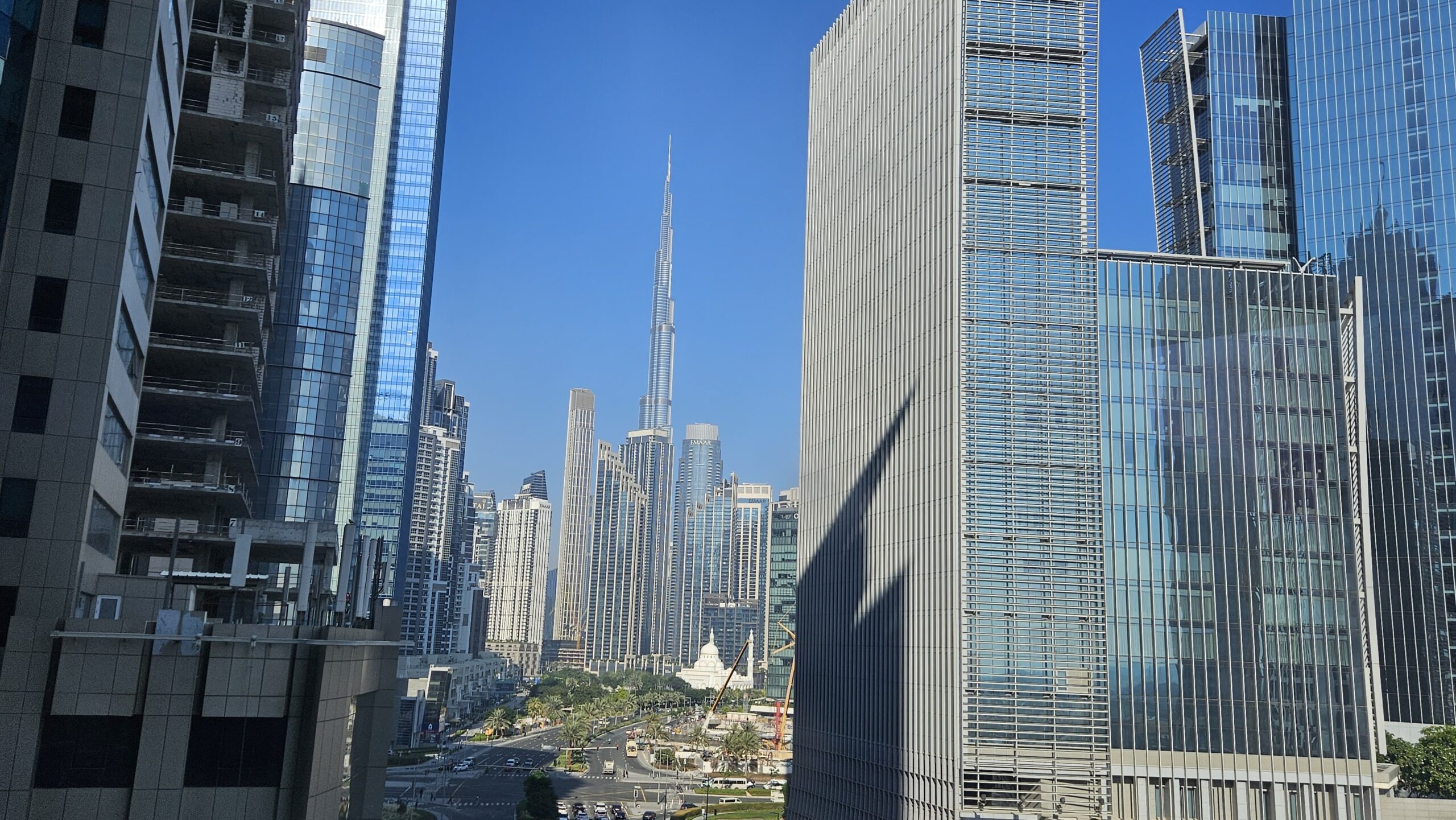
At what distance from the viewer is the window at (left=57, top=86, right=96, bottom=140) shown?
43406 mm

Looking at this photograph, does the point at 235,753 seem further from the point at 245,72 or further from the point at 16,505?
the point at 245,72

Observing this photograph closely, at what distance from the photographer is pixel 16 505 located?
1587 inches

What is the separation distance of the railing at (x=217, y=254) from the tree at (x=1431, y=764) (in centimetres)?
9374

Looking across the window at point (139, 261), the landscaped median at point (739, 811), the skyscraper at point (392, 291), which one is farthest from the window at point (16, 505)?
the skyscraper at point (392, 291)

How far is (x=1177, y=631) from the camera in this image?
82.6 meters

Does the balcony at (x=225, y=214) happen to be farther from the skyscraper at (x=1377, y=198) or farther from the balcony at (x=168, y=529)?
the skyscraper at (x=1377, y=198)

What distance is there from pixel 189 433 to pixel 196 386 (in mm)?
3604

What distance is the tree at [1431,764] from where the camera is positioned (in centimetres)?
8825

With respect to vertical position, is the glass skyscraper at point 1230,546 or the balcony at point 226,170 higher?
the balcony at point 226,170

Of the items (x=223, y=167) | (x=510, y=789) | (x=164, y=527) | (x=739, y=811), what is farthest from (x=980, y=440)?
(x=510, y=789)

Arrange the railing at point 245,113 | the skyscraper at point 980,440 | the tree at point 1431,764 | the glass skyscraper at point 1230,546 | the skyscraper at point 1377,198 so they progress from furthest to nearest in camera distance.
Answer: the skyscraper at point 1377,198
the tree at point 1431,764
the glass skyscraper at point 1230,546
the skyscraper at point 980,440
the railing at point 245,113

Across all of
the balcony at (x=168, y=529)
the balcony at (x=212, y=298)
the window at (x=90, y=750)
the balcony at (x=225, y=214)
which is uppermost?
the balcony at (x=225, y=214)

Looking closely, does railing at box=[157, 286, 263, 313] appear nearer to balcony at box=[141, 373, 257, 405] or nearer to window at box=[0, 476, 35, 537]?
balcony at box=[141, 373, 257, 405]

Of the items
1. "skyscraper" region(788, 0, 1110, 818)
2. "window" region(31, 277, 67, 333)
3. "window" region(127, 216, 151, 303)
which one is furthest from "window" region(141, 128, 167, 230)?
"skyscraper" region(788, 0, 1110, 818)
